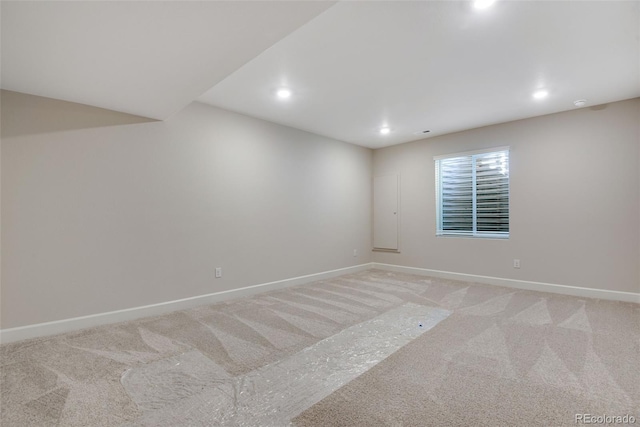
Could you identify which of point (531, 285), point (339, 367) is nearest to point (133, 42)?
point (339, 367)

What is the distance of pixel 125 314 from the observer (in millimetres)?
3025

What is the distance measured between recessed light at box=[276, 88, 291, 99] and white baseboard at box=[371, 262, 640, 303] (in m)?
3.77

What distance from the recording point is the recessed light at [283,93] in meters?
3.24

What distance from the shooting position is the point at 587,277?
383 centimetres

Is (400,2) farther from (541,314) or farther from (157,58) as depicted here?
(541,314)

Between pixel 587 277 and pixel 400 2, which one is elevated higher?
pixel 400 2

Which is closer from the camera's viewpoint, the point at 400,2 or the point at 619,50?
the point at 400,2

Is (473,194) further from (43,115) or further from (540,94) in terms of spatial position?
(43,115)

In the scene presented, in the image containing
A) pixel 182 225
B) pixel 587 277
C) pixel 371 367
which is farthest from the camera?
pixel 587 277

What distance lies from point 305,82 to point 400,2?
131cm

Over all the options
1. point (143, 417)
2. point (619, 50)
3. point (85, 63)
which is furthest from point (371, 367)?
point (619, 50)

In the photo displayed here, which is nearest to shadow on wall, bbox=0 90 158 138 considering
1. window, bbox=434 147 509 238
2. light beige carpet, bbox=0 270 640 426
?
light beige carpet, bbox=0 270 640 426

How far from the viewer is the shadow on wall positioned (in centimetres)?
250

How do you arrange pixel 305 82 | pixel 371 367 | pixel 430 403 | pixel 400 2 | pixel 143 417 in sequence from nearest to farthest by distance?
pixel 143 417 → pixel 430 403 → pixel 400 2 → pixel 371 367 → pixel 305 82
